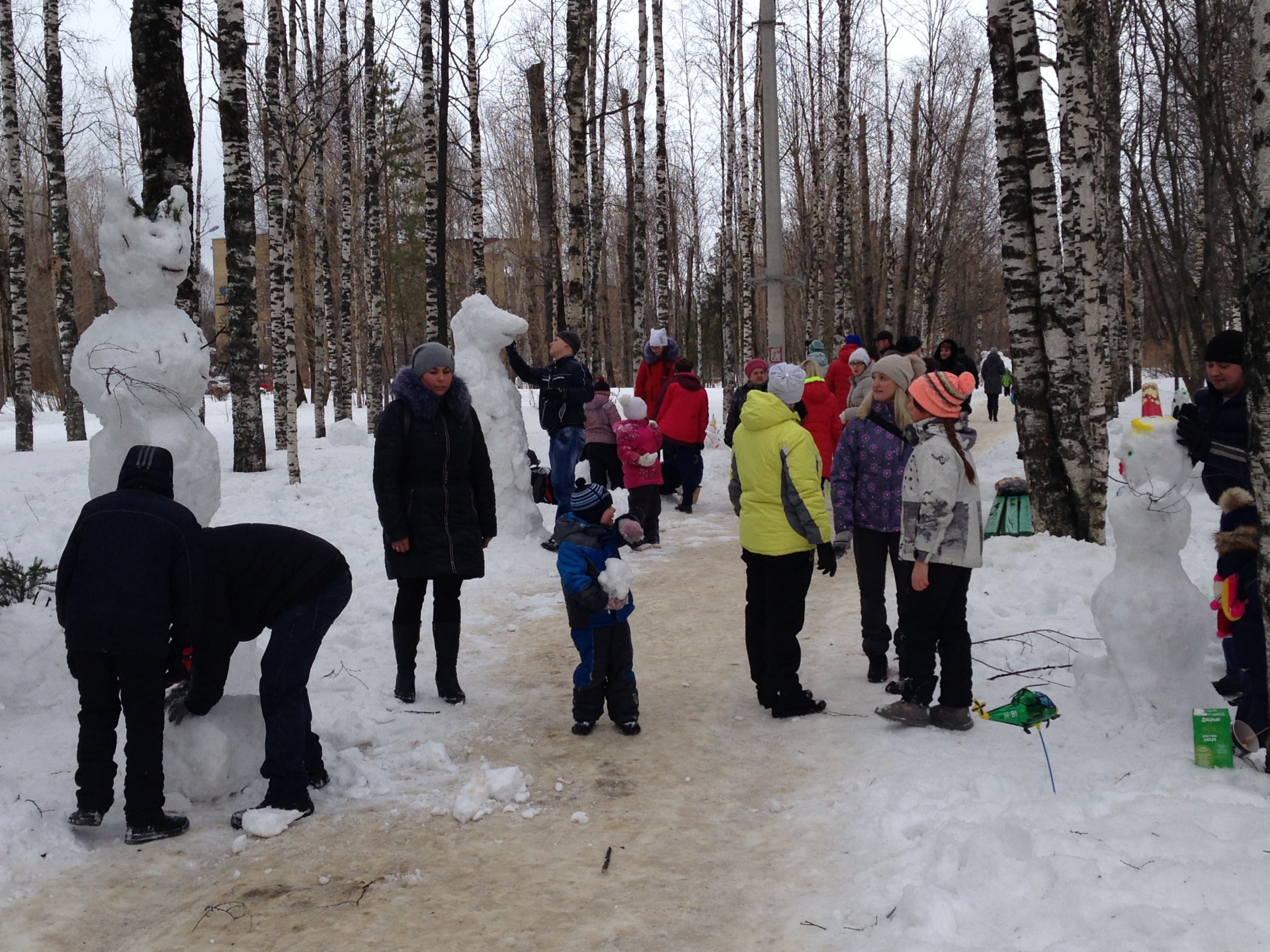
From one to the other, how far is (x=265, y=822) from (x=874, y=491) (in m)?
3.93

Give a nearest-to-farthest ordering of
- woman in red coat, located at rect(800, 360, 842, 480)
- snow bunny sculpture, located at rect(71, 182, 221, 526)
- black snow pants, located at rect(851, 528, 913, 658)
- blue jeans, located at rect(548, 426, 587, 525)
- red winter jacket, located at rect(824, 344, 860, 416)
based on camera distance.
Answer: snow bunny sculpture, located at rect(71, 182, 221, 526), black snow pants, located at rect(851, 528, 913, 658), blue jeans, located at rect(548, 426, 587, 525), woman in red coat, located at rect(800, 360, 842, 480), red winter jacket, located at rect(824, 344, 860, 416)

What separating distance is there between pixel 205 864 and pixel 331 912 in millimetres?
702

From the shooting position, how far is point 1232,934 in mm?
2867

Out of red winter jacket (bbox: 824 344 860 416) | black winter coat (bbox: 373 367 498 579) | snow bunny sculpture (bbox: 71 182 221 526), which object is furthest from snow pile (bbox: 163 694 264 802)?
red winter jacket (bbox: 824 344 860 416)

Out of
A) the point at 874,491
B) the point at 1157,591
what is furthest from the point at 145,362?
the point at 1157,591

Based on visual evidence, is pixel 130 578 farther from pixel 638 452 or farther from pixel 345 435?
pixel 345 435

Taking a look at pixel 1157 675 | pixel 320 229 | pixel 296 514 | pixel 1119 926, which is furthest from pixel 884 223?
pixel 1119 926

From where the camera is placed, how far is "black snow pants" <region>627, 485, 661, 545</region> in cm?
1071

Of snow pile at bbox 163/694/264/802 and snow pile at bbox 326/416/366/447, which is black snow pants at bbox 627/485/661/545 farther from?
snow pile at bbox 163/694/264/802

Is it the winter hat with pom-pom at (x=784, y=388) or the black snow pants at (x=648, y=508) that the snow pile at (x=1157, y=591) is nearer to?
the winter hat with pom-pom at (x=784, y=388)

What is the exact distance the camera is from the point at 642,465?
10.6 meters

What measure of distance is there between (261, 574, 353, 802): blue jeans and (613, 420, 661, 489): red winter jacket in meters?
6.49

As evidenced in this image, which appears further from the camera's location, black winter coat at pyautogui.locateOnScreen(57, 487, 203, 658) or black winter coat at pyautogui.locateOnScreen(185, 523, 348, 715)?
black winter coat at pyautogui.locateOnScreen(185, 523, 348, 715)

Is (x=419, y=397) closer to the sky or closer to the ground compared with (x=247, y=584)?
closer to the sky
